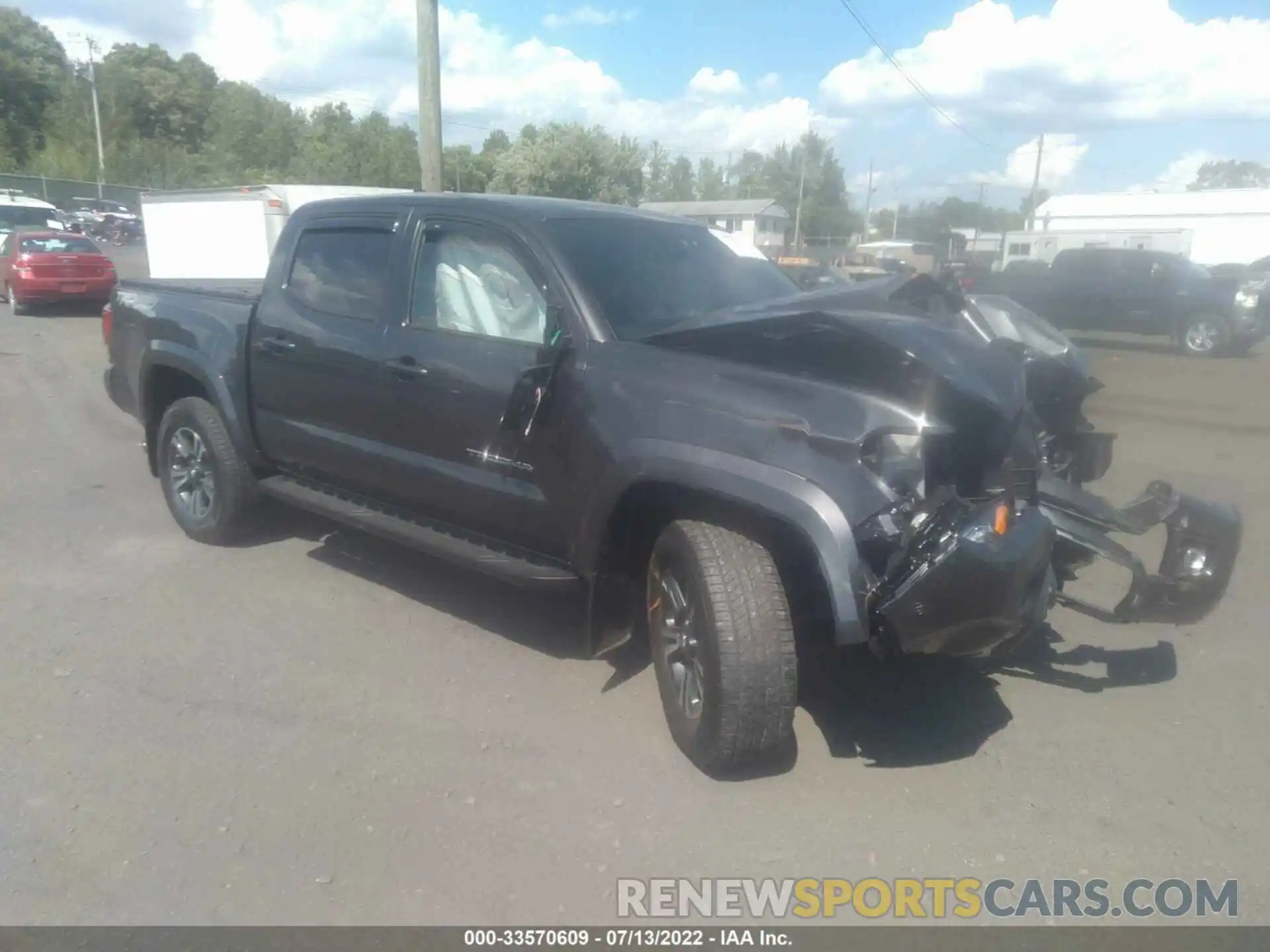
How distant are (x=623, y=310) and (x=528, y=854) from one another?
210cm

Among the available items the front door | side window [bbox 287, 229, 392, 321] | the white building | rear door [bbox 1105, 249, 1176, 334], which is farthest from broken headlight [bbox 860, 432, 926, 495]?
the white building

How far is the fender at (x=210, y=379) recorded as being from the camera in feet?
18.2

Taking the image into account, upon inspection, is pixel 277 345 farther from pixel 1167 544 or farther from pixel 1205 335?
pixel 1205 335

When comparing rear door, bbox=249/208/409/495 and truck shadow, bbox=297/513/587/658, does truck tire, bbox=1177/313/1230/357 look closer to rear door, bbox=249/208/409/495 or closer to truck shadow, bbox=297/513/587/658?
truck shadow, bbox=297/513/587/658

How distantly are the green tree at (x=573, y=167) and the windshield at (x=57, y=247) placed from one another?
22.6m

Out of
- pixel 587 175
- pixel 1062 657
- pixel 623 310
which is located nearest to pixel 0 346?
pixel 623 310

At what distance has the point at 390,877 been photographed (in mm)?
3041

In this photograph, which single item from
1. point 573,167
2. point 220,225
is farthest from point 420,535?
point 573,167

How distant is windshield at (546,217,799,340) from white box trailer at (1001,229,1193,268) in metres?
26.6

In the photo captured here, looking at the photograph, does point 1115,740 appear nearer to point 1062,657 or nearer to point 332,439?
point 1062,657

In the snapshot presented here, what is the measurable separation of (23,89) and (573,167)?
157 feet

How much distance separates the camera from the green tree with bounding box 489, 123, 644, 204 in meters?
41.7

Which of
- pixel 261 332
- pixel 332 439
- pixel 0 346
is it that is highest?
pixel 261 332

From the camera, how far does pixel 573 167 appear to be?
139 feet
